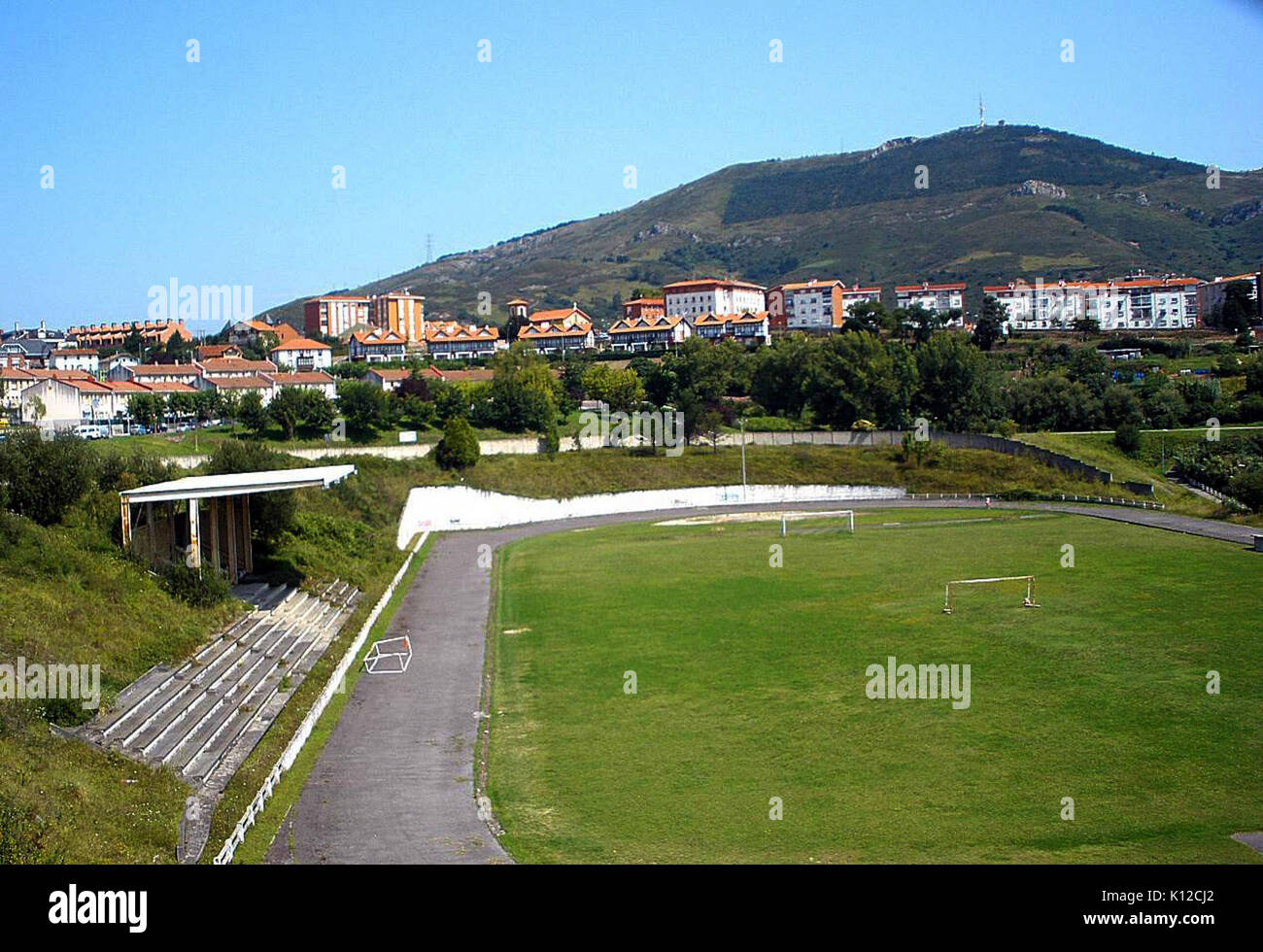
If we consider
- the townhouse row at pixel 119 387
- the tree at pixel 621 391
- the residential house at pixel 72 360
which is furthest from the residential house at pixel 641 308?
the tree at pixel 621 391

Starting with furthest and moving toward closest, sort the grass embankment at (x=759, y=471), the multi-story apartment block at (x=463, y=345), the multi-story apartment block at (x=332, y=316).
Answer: the multi-story apartment block at (x=332, y=316) < the multi-story apartment block at (x=463, y=345) < the grass embankment at (x=759, y=471)

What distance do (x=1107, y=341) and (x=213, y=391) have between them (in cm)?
7038

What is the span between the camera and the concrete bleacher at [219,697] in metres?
16.2

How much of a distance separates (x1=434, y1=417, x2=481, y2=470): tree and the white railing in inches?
1005

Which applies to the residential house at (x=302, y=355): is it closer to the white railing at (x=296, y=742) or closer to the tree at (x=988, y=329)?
the tree at (x=988, y=329)

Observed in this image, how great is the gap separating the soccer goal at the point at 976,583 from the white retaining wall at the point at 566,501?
24747 millimetres

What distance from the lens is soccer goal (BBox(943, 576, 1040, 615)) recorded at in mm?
26969

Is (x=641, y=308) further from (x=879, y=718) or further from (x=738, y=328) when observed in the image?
(x=879, y=718)

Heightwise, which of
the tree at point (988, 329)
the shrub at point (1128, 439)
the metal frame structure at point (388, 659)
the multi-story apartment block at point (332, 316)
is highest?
the multi-story apartment block at point (332, 316)

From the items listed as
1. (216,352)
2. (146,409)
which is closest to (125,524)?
(146,409)

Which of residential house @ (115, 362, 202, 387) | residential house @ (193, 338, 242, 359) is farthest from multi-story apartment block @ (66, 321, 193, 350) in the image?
residential house @ (115, 362, 202, 387)

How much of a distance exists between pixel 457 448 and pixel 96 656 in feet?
123
